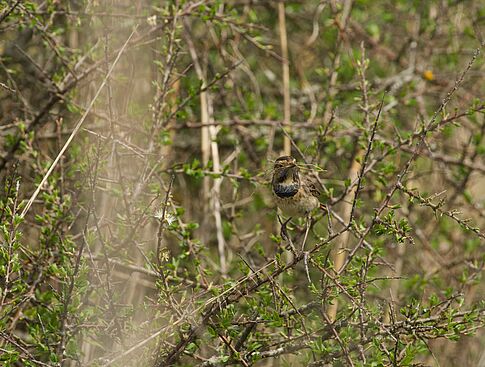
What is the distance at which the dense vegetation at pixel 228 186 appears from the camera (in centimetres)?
271

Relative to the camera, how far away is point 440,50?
16.9 ft

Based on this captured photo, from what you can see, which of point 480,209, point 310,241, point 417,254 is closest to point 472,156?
point 480,209

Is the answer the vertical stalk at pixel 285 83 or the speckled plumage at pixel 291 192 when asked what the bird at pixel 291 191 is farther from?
the vertical stalk at pixel 285 83

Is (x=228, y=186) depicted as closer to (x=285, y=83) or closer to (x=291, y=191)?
(x=285, y=83)

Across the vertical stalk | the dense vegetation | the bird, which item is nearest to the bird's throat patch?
the bird

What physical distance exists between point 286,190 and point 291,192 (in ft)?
0.09

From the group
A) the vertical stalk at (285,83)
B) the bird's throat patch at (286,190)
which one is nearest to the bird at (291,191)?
the bird's throat patch at (286,190)

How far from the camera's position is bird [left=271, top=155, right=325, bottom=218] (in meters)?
3.15

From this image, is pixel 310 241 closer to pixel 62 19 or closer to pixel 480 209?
pixel 480 209

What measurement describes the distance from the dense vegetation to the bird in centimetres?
9

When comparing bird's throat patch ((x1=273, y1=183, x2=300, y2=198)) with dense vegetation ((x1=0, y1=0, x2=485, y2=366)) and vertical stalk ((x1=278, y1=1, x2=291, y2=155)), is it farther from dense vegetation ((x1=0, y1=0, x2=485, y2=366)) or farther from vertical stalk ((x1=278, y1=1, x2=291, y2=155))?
vertical stalk ((x1=278, y1=1, x2=291, y2=155))

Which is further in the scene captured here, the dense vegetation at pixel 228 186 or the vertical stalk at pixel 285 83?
the vertical stalk at pixel 285 83

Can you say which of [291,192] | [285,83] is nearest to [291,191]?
[291,192]

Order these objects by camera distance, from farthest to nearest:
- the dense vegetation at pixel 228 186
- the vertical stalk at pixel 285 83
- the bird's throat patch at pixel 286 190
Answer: the vertical stalk at pixel 285 83 → the bird's throat patch at pixel 286 190 → the dense vegetation at pixel 228 186
